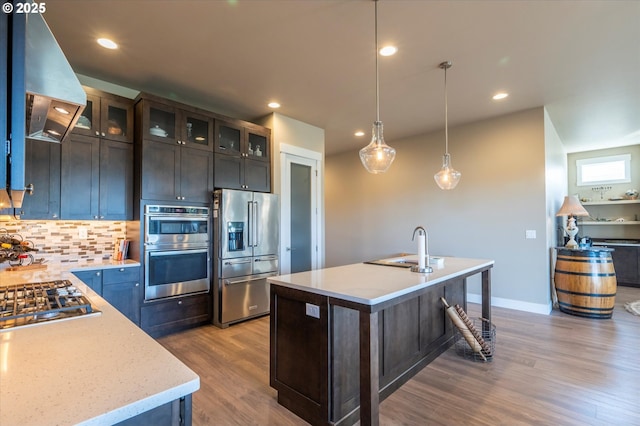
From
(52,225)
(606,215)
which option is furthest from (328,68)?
(606,215)

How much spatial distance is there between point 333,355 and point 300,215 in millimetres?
3124

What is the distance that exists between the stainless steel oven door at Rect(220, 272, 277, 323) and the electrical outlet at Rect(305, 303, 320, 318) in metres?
2.06

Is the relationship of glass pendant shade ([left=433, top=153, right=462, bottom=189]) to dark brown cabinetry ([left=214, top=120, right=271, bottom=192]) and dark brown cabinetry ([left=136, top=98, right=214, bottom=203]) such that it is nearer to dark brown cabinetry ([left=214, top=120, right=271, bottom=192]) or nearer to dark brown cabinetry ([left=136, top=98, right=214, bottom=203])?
dark brown cabinetry ([left=214, top=120, right=271, bottom=192])

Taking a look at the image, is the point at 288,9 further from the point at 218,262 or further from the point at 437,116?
the point at 437,116

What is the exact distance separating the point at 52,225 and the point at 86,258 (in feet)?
1.50

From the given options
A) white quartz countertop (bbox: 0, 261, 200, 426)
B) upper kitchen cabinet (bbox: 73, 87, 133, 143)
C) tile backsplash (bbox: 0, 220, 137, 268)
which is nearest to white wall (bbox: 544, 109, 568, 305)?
white quartz countertop (bbox: 0, 261, 200, 426)

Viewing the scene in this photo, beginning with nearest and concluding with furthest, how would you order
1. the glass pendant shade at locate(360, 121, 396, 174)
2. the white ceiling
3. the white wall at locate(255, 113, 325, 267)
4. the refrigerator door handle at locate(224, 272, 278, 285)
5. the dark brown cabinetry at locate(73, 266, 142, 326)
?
the white ceiling, the glass pendant shade at locate(360, 121, 396, 174), the dark brown cabinetry at locate(73, 266, 142, 326), the refrigerator door handle at locate(224, 272, 278, 285), the white wall at locate(255, 113, 325, 267)

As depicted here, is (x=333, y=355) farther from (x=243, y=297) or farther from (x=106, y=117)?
(x=106, y=117)

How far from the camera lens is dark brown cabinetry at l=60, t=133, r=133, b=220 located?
3.08 metres

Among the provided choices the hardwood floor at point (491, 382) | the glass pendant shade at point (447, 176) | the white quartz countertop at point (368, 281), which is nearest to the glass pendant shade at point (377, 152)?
the white quartz countertop at point (368, 281)

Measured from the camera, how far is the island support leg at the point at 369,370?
67.0 inches

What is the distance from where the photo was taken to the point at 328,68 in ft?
10.7

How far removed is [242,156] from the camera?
4.20 metres

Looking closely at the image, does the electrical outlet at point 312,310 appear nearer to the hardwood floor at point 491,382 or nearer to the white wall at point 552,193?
the hardwood floor at point 491,382
